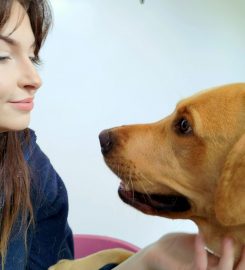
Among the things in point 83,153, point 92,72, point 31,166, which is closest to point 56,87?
point 92,72

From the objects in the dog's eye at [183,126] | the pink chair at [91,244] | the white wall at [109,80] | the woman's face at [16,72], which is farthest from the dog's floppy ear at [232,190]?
the white wall at [109,80]

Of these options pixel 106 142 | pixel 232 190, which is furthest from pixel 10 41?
pixel 232 190

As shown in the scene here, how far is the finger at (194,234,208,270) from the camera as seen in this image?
0.80m

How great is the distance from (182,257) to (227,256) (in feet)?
0.41

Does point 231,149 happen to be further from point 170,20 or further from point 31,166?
point 170,20

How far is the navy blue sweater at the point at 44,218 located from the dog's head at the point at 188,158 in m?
0.32

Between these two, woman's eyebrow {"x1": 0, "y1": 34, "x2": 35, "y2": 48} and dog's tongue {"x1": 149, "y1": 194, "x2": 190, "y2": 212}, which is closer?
woman's eyebrow {"x1": 0, "y1": 34, "x2": 35, "y2": 48}

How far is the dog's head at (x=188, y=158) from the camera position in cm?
86

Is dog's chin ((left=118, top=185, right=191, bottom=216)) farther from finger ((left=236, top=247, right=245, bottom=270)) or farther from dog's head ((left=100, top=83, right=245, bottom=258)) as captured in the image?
finger ((left=236, top=247, right=245, bottom=270))

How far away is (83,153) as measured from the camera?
1.82 m

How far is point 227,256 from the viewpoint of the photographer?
2.67 ft

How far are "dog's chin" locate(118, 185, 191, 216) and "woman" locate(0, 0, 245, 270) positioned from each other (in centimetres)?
8

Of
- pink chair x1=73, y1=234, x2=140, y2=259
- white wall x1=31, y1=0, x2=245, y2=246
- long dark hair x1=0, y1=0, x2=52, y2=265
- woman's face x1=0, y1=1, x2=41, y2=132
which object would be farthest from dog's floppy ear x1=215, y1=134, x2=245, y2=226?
white wall x1=31, y1=0, x2=245, y2=246

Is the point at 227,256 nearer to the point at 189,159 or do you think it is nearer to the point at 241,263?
the point at 241,263
